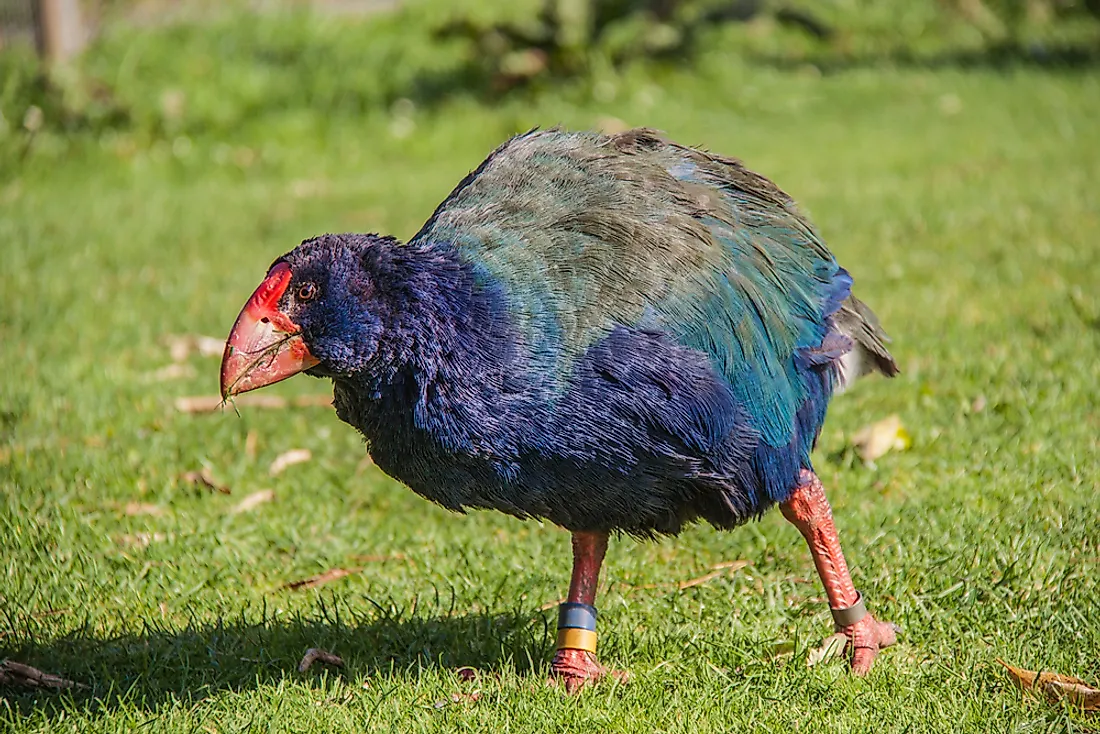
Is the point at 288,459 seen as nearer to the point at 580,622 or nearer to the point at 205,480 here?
the point at 205,480

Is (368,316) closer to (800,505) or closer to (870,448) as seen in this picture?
(800,505)

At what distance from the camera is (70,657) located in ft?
10.3

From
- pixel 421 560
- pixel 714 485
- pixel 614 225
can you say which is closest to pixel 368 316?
pixel 614 225

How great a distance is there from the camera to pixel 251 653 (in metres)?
3.14

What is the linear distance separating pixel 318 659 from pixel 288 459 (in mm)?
1311

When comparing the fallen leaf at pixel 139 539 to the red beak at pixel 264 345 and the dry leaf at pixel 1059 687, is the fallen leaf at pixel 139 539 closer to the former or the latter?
the red beak at pixel 264 345

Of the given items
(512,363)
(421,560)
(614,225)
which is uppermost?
(614,225)

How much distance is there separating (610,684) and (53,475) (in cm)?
212

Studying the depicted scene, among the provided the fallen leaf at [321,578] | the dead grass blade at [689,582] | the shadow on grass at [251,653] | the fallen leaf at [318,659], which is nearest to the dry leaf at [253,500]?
the fallen leaf at [321,578]

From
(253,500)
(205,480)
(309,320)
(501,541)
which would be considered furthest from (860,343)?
(205,480)

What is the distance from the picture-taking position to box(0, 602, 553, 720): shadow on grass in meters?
3.01

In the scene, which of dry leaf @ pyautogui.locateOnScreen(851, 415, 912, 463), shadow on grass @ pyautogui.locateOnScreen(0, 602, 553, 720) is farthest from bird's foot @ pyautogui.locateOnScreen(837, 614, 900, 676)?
dry leaf @ pyautogui.locateOnScreen(851, 415, 912, 463)

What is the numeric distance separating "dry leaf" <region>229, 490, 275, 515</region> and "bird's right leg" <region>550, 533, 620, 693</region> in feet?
4.41

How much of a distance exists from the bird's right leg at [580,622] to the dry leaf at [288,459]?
5.08 feet
